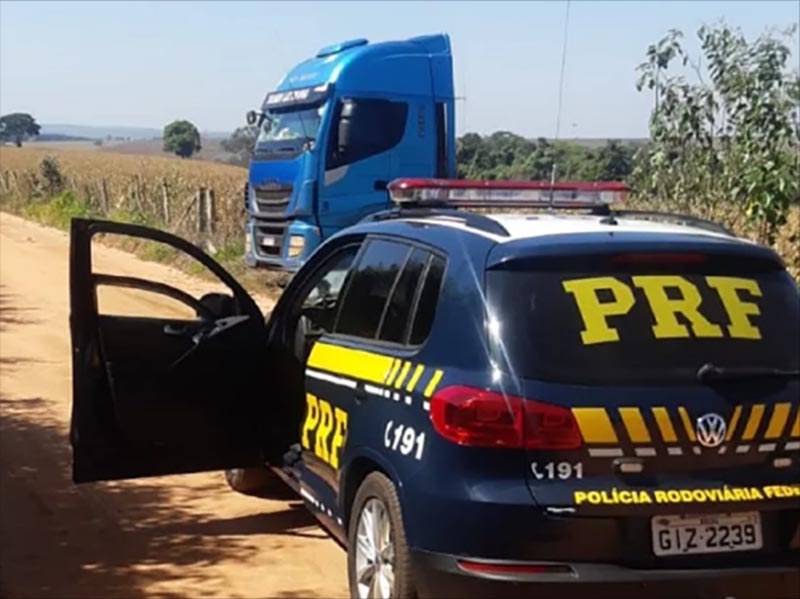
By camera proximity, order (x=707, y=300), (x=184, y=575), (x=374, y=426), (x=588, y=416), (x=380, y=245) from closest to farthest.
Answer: (x=588, y=416)
(x=707, y=300)
(x=374, y=426)
(x=380, y=245)
(x=184, y=575)

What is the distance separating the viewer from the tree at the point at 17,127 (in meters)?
116

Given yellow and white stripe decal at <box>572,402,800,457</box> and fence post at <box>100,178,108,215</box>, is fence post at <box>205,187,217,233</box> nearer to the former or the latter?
fence post at <box>100,178,108,215</box>

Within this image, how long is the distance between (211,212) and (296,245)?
10.3 meters

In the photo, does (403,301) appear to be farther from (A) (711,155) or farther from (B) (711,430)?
(A) (711,155)

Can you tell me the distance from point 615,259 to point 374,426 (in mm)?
1097

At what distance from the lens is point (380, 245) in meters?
5.09

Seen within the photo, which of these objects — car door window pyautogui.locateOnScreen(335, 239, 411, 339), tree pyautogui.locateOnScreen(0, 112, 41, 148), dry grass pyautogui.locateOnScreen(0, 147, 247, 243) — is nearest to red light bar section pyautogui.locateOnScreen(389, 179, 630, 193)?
car door window pyautogui.locateOnScreen(335, 239, 411, 339)

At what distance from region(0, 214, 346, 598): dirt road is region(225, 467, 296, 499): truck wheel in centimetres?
8

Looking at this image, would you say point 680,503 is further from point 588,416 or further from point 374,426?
point 374,426

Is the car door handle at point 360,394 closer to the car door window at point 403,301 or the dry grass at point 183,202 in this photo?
the car door window at point 403,301

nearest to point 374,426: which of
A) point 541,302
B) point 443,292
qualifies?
point 443,292

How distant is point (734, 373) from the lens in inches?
161

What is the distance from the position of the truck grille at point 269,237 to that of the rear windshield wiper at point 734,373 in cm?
1142

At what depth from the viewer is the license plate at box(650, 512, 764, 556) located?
13.0 feet
